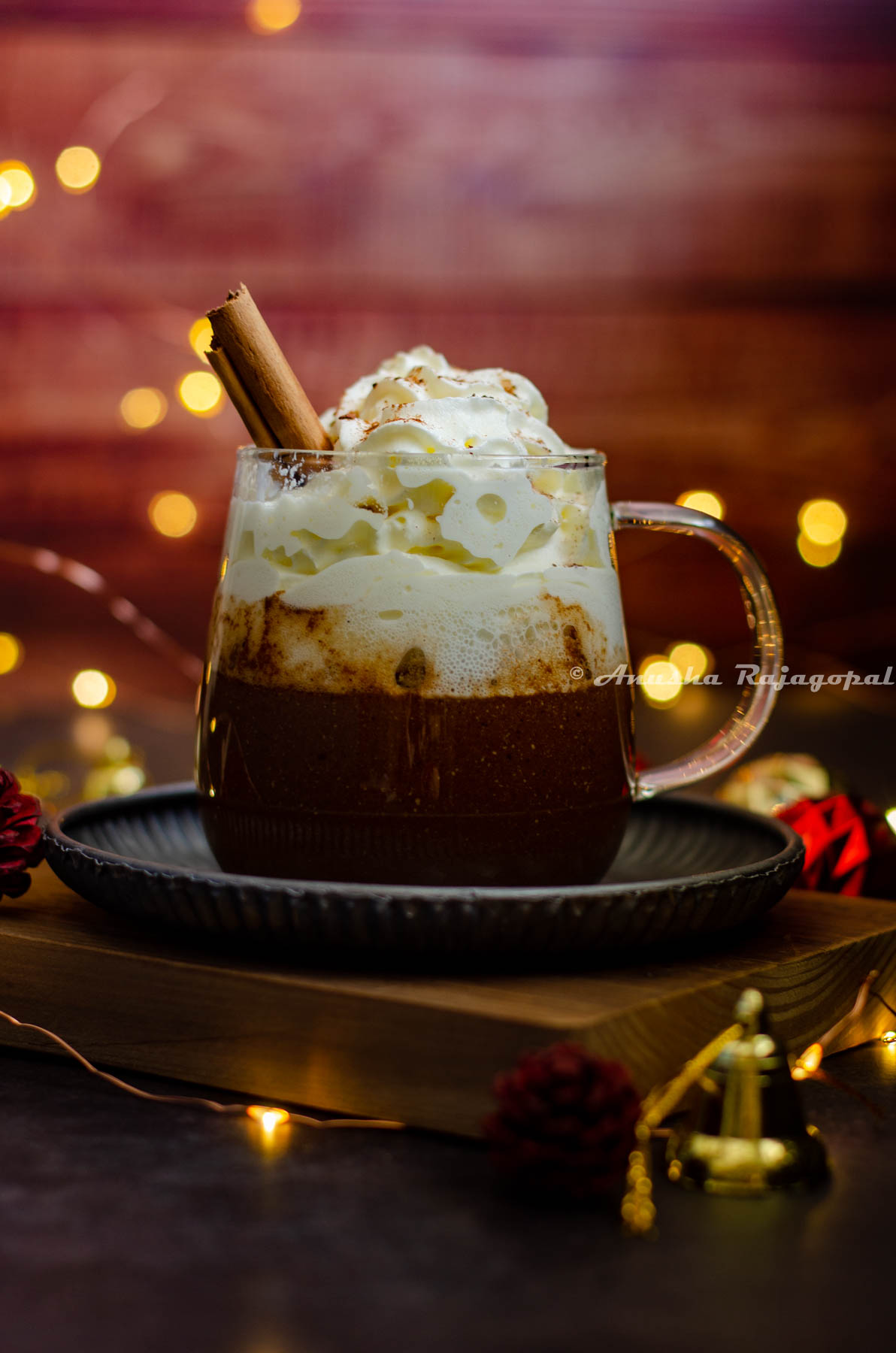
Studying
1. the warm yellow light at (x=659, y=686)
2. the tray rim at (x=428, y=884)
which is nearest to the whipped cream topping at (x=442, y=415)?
the tray rim at (x=428, y=884)

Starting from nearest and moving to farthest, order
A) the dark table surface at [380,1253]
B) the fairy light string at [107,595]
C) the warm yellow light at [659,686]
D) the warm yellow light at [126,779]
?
1. the dark table surface at [380,1253]
2. the warm yellow light at [126,779]
3. the warm yellow light at [659,686]
4. the fairy light string at [107,595]

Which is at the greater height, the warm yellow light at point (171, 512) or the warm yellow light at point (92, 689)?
the warm yellow light at point (171, 512)

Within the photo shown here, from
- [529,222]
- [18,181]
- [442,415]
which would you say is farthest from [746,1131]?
[18,181]

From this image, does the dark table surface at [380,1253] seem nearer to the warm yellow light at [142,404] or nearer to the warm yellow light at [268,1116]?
the warm yellow light at [268,1116]

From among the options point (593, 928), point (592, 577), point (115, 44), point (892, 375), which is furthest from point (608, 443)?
point (593, 928)

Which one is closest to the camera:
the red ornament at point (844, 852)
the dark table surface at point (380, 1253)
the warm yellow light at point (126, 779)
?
the dark table surface at point (380, 1253)

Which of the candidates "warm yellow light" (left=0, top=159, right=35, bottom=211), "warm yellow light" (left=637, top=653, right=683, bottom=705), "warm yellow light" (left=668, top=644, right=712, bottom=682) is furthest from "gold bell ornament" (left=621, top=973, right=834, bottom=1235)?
"warm yellow light" (left=0, top=159, right=35, bottom=211)

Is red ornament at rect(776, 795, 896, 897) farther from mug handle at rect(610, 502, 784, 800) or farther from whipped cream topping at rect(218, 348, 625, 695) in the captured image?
whipped cream topping at rect(218, 348, 625, 695)
